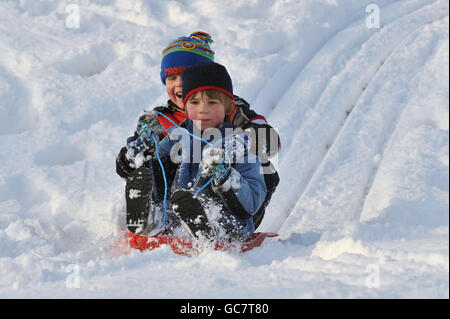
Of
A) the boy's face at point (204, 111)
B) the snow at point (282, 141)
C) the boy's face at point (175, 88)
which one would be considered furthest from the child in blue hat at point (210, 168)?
the boy's face at point (175, 88)

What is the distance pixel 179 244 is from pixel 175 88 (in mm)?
767

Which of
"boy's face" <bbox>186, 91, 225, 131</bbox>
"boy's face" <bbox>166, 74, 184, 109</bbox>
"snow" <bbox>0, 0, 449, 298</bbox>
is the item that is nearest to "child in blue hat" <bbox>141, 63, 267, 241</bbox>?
"boy's face" <bbox>186, 91, 225, 131</bbox>

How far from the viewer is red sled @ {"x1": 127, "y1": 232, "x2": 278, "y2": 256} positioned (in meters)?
1.67

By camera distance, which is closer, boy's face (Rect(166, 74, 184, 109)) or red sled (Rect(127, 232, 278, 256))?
red sled (Rect(127, 232, 278, 256))

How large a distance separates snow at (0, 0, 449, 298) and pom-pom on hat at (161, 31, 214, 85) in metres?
0.64

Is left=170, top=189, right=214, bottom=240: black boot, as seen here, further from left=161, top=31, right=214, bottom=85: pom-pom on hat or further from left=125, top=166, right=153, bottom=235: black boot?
left=161, top=31, right=214, bottom=85: pom-pom on hat

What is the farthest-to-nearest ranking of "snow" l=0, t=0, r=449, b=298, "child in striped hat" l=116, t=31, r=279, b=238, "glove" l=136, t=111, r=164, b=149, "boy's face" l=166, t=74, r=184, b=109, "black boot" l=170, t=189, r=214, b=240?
"boy's face" l=166, t=74, r=184, b=109 < "glove" l=136, t=111, r=164, b=149 < "child in striped hat" l=116, t=31, r=279, b=238 < "black boot" l=170, t=189, r=214, b=240 < "snow" l=0, t=0, r=449, b=298

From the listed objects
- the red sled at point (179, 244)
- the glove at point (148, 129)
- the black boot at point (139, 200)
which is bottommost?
the red sled at point (179, 244)

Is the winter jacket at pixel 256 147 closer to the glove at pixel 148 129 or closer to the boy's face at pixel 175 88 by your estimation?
the glove at pixel 148 129

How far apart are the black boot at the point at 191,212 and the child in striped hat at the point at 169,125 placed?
14 centimetres

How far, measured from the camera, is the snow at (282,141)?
1.37m

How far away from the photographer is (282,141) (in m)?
2.83

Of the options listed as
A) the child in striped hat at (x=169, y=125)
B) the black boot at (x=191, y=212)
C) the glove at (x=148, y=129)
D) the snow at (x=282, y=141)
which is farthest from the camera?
the glove at (x=148, y=129)

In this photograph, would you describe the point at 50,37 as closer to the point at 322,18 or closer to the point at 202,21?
the point at 202,21
